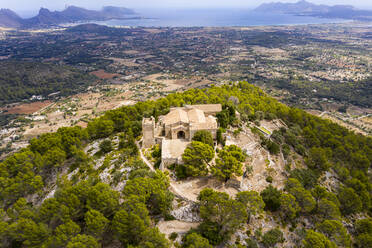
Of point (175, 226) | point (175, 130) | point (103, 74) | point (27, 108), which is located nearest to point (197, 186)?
point (175, 226)

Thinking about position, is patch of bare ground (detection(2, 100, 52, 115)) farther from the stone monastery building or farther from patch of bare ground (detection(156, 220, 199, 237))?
patch of bare ground (detection(156, 220, 199, 237))

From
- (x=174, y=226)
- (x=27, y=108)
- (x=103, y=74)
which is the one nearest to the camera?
(x=174, y=226)

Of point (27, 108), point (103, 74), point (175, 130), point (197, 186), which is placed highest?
point (175, 130)

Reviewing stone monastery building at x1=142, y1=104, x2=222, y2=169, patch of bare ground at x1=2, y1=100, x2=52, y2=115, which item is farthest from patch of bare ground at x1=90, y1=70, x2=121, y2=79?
stone monastery building at x1=142, y1=104, x2=222, y2=169

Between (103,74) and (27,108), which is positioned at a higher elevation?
(103,74)

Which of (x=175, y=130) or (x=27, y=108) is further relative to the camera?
(x=27, y=108)

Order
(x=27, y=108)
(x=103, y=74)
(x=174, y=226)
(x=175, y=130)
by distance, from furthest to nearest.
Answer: (x=103, y=74) < (x=27, y=108) < (x=175, y=130) < (x=174, y=226)

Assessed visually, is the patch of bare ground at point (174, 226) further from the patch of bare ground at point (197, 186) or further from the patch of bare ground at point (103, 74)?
the patch of bare ground at point (103, 74)

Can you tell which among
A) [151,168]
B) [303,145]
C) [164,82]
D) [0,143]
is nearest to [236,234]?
[151,168]

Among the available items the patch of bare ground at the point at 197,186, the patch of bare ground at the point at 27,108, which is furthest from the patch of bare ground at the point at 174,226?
the patch of bare ground at the point at 27,108

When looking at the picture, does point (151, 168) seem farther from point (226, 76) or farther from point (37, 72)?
point (37, 72)

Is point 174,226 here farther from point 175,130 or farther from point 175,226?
point 175,130
